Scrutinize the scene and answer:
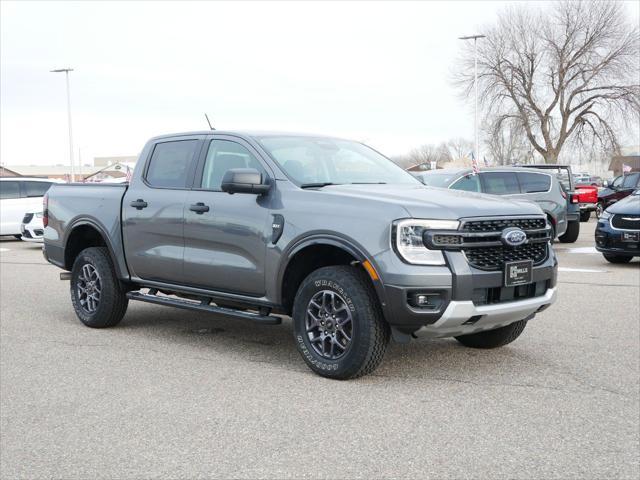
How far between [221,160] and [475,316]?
271cm

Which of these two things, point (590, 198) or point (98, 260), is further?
point (590, 198)

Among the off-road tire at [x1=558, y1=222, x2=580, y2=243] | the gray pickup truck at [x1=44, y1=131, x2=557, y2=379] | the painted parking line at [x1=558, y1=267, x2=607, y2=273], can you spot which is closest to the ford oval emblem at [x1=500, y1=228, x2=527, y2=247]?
the gray pickup truck at [x1=44, y1=131, x2=557, y2=379]

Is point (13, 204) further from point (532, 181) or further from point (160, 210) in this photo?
point (160, 210)

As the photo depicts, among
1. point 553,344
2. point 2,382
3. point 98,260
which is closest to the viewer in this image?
point 2,382

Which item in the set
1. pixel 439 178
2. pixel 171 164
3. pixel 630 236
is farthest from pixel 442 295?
pixel 439 178

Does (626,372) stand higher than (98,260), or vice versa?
(98,260)

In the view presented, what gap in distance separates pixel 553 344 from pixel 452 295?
2.08 meters

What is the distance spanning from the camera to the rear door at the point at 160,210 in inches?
280

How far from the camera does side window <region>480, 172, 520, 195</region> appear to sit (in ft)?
52.2

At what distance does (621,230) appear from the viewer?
1345cm

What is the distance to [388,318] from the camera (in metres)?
5.49

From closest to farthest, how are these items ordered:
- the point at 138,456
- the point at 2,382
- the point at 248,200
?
1. the point at 138,456
2. the point at 2,382
3. the point at 248,200

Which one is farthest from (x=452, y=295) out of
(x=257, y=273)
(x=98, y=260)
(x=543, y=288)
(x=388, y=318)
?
(x=98, y=260)

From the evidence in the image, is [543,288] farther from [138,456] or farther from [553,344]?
[138,456]
